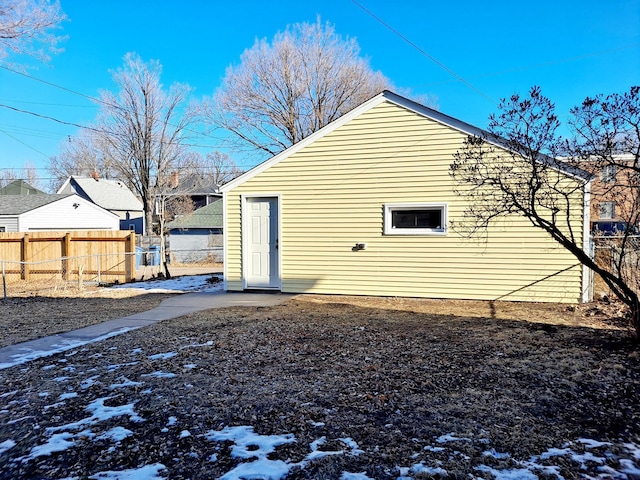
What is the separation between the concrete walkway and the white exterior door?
0.38 metres

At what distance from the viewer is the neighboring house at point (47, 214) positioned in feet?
73.7

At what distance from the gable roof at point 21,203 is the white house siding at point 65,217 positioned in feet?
0.71

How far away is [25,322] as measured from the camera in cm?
677

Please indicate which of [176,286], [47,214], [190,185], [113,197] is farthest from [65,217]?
[176,286]

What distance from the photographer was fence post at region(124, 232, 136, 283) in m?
13.1

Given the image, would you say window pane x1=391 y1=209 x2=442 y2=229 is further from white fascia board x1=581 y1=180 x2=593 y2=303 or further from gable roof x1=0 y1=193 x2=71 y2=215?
gable roof x1=0 y1=193 x2=71 y2=215

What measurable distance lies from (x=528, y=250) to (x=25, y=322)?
856 centimetres

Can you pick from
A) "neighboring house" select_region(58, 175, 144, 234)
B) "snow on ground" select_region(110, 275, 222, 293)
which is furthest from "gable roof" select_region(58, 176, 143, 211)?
"snow on ground" select_region(110, 275, 222, 293)

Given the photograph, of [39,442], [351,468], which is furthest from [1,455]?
[351,468]

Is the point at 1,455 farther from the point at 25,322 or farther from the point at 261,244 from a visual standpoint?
the point at 261,244

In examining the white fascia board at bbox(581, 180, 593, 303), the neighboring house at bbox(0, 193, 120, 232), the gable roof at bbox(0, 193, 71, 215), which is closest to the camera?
the white fascia board at bbox(581, 180, 593, 303)

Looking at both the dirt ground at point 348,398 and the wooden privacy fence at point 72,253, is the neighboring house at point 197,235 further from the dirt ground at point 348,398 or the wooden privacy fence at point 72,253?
the dirt ground at point 348,398

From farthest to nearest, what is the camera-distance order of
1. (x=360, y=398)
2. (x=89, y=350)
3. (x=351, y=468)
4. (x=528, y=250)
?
(x=528, y=250)
(x=89, y=350)
(x=360, y=398)
(x=351, y=468)

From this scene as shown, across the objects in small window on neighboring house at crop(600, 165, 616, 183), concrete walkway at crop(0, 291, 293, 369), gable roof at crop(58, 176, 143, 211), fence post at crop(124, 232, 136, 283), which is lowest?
concrete walkway at crop(0, 291, 293, 369)
